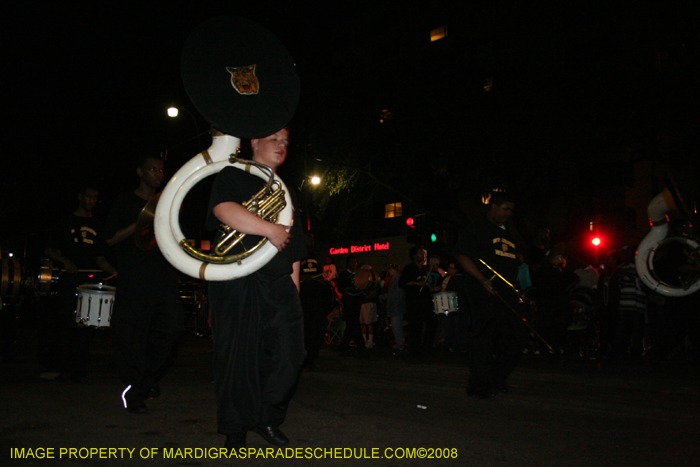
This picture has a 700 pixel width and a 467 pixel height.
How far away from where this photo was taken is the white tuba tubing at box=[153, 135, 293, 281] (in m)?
3.53

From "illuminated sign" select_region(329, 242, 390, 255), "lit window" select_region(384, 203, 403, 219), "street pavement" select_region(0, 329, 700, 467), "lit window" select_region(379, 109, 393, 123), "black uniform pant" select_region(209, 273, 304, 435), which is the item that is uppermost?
"lit window" select_region(379, 109, 393, 123)

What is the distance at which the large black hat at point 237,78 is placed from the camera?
152 inches

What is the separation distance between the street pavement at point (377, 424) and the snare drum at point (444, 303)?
12.5 feet

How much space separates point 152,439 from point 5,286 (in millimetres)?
3849

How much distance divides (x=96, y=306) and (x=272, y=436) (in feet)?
9.56

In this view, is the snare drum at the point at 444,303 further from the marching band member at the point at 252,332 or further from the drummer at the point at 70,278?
the marching band member at the point at 252,332

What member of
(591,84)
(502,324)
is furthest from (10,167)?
(502,324)

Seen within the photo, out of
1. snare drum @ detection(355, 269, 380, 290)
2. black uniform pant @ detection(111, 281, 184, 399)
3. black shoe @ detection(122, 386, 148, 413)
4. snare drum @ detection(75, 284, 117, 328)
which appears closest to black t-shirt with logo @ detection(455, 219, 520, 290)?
black uniform pant @ detection(111, 281, 184, 399)

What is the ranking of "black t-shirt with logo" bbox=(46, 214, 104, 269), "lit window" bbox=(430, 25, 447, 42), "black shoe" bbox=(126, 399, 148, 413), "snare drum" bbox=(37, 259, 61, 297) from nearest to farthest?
"black shoe" bbox=(126, 399, 148, 413) < "snare drum" bbox=(37, 259, 61, 297) < "black t-shirt with logo" bbox=(46, 214, 104, 269) < "lit window" bbox=(430, 25, 447, 42)

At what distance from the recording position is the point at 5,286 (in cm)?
679

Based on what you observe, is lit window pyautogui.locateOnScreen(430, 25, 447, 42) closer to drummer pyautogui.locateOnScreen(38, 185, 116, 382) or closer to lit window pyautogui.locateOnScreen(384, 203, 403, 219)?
lit window pyautogui.locateOnScreen(384, 203, 403, 219)

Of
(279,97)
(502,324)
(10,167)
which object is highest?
(10,167)

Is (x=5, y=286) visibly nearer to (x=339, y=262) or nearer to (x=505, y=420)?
(x=505, y=420)

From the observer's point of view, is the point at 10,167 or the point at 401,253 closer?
the point at 10,167
